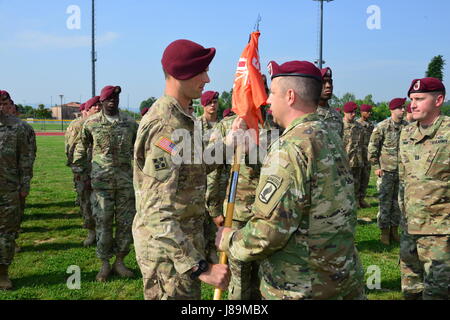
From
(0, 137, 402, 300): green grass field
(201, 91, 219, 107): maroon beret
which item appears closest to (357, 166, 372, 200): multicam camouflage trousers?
(0, 137, 402, 300): green grass field

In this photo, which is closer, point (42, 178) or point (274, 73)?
point (274, 73)

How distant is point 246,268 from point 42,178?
13294 millimetres

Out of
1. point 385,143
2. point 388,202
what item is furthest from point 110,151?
point 385,143

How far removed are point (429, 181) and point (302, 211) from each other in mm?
2612

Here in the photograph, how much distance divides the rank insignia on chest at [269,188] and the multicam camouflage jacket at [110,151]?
404 cm

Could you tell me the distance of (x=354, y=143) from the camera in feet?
36.4

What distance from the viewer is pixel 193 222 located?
2781 mm

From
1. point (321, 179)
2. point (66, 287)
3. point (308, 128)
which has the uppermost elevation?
point (308, 128)

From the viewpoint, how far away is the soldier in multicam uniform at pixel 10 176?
5.47 m

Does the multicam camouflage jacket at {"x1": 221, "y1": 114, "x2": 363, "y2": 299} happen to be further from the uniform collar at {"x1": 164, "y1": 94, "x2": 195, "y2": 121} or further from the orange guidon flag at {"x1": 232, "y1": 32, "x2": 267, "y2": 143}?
the orange guidon flag at {"x1": 232, "y1": 32, "x2": 267, "y2": 143}

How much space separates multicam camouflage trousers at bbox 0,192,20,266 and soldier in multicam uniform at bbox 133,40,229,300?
3.75 meters

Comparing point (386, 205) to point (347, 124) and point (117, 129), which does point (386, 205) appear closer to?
point (347, 124)

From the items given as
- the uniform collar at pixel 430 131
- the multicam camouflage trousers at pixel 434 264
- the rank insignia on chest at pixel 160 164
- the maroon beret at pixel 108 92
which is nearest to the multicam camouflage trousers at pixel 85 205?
the maroon beret at pixel 108 92
